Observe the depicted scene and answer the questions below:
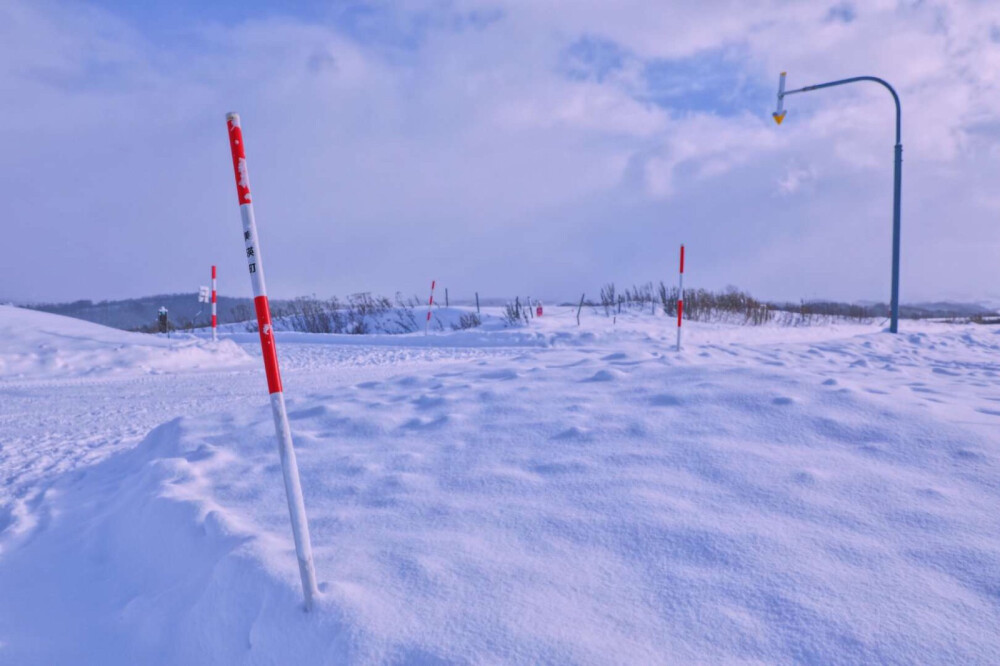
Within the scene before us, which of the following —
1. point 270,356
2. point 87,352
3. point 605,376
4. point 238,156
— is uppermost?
point 238,156

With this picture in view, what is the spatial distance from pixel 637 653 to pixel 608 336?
1283 cm

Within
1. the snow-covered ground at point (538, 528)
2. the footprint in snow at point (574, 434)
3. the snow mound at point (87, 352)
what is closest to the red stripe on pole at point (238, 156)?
the snow-covered ground at point (538, 528)

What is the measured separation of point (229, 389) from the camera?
8375 mm

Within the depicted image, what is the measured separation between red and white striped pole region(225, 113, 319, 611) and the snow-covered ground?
201mm

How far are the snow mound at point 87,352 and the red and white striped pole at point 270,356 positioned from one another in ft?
31.0

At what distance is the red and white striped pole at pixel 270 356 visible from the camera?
2.09 metres

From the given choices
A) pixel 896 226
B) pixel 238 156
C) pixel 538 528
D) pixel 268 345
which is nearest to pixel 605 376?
pixel 538 528

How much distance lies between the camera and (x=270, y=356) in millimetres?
2084

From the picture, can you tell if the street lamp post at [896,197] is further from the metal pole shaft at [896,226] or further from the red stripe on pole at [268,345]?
the red stripe on pole at [268,345]

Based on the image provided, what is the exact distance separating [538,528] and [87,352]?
1085 cm

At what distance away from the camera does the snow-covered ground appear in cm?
199

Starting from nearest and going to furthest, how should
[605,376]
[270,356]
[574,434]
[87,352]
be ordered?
[270,356] → [574,434] → [605,376] → [87,352]

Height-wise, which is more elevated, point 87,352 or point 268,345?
point 268,345

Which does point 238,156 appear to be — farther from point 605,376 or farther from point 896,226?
point 896,226
